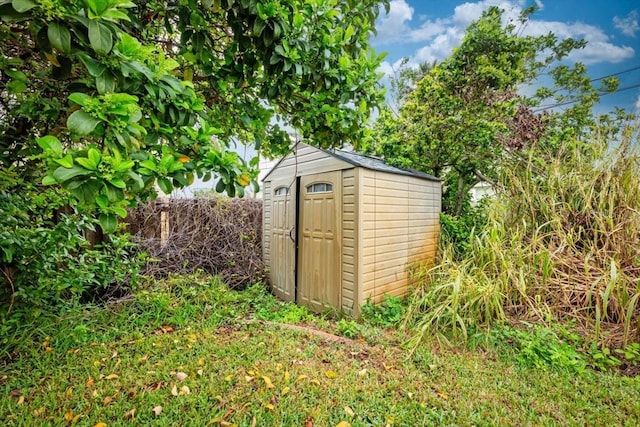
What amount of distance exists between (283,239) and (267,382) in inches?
108

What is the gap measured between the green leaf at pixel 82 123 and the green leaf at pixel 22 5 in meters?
0.25

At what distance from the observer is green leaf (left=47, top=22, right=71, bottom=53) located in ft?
2.68

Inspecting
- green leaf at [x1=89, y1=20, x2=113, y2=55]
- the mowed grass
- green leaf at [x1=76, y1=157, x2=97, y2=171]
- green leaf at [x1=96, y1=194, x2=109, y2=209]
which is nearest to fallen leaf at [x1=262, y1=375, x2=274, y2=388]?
the mowed grass

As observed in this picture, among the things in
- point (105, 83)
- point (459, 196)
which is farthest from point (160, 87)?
point (459, 196)

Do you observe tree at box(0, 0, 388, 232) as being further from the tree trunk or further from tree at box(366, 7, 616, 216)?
the tree trunk

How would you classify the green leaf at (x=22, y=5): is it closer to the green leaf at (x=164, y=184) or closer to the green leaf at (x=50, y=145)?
the green leaf at (x=50, y=145)

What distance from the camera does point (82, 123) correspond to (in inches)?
32.1

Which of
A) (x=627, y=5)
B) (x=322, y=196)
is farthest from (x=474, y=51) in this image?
(x=322, y=196)

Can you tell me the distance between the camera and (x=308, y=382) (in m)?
2.16

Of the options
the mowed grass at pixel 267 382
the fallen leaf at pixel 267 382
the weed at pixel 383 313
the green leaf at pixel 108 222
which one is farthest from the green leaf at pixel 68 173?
the weed at pixel 383 313

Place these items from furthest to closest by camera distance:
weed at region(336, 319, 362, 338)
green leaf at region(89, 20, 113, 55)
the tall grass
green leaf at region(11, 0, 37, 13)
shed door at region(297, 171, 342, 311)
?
shed door at region(297, 171, 342, 311) < weed at region(336, 319, 362, 338) < the tall grass < green leaf at region(89, 20, 113, 55) < green leaf at region(11, 0, 37, 13)

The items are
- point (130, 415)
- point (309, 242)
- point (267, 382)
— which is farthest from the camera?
point (309, 242)

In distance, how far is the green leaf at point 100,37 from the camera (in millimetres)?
823

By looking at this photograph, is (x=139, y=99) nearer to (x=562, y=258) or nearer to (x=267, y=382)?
(x=267, y=382)
